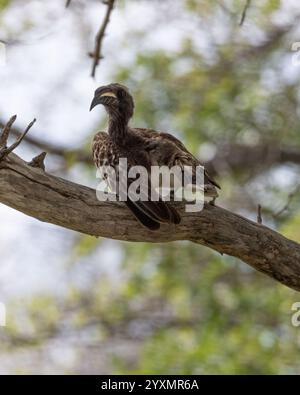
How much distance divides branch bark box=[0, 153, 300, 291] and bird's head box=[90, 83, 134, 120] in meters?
0.72

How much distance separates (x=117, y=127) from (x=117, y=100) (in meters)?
0.15

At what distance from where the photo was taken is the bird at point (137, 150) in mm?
4199

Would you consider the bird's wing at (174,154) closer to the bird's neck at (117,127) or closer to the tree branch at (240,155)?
the bird's neck at (117,127)

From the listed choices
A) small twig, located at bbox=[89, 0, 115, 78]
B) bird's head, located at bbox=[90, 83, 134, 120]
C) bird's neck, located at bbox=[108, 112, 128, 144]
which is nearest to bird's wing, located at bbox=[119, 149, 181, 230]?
bird's neck, located at bbox=[108, 112, 128, 144]

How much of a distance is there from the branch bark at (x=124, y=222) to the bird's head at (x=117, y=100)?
2.36 ft

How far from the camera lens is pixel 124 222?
4.27 m

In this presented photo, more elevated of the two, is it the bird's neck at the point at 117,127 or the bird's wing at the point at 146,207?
the bird's neck at the point at 117,127

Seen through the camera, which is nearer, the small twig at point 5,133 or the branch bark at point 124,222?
the small twig at point 5,133

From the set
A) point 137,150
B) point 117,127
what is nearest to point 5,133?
point 137,150

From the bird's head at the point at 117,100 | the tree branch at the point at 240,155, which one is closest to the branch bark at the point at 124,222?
the bird's head at the point at 117,100

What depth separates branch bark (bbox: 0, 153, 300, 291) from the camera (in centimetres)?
407

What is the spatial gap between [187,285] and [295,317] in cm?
191

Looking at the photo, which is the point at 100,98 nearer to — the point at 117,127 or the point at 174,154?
the point at 117,127
